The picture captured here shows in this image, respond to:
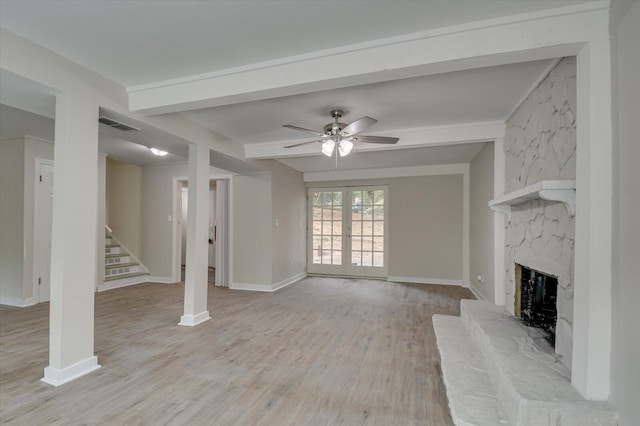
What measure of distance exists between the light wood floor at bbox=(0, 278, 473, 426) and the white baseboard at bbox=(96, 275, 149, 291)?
1.12 meters

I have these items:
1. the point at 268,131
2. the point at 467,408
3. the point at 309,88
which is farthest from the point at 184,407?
the point at 268,131

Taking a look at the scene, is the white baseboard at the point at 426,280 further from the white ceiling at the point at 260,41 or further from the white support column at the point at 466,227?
the white ceiling at the point at 260,41

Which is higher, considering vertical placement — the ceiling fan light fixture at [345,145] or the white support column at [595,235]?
the ceiling fan light fixture at [345,145]

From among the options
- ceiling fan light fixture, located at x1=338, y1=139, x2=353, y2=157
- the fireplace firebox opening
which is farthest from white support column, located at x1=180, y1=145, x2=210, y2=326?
the fireplace firebox opening

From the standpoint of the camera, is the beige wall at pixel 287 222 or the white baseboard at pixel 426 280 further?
the white baseboard at pixel 426 280

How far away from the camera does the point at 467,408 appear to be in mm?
1833

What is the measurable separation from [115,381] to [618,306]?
331 centimetres

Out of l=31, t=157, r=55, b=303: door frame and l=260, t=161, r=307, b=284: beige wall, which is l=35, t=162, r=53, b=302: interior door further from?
l=260, t=161, r=307, b=284: beige wall

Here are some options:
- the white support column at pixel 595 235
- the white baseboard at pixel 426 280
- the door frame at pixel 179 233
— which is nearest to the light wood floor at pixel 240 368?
the white support column at pixel 595 235

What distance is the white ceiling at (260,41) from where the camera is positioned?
1771 mm

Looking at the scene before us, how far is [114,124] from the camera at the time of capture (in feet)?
9.89

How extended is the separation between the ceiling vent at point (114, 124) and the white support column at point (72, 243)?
1.08ft

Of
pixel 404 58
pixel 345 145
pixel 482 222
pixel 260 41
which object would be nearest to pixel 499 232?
pixel 482 222

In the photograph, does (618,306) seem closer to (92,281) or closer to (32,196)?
(92,281)
